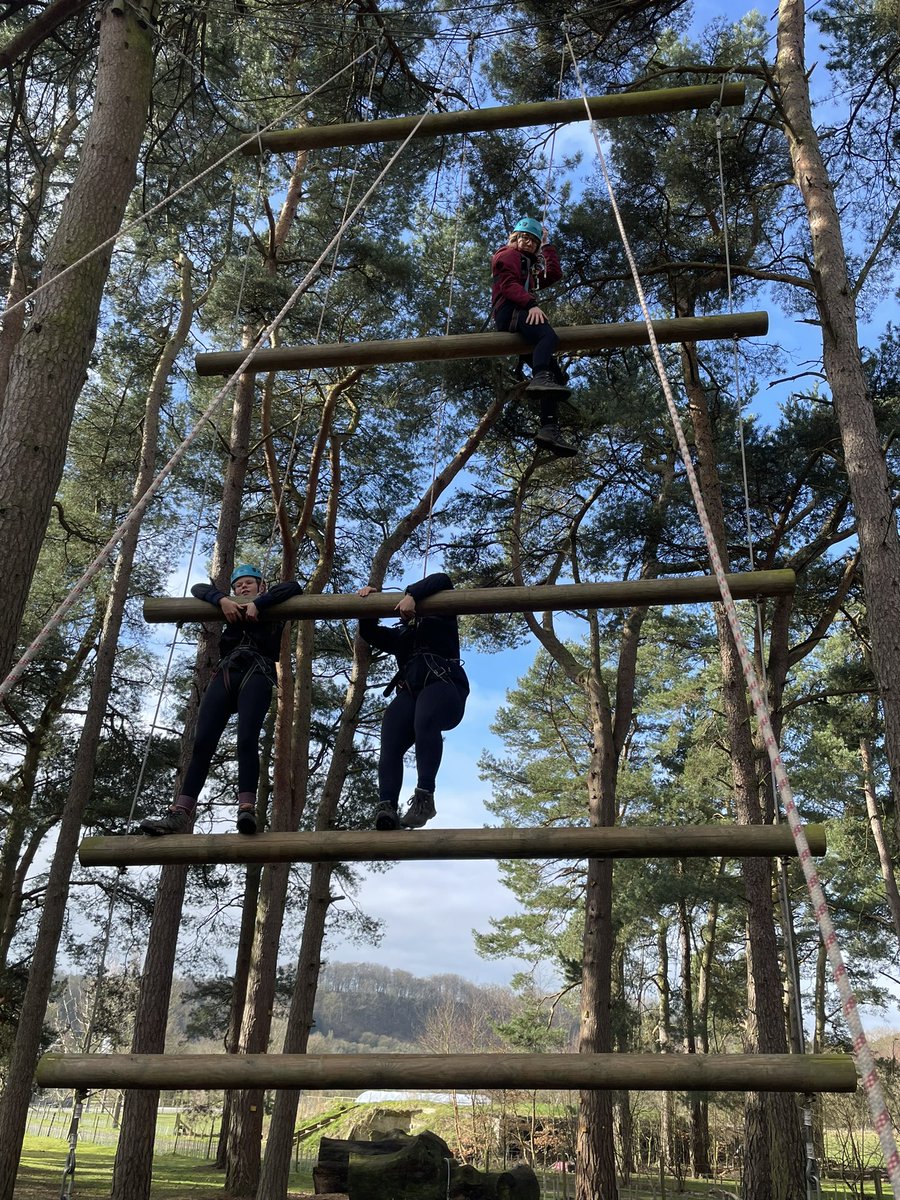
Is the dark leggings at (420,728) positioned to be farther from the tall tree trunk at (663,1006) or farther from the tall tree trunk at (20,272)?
the tall tree trunk at (663,1006)

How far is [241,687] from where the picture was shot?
11.9 feet

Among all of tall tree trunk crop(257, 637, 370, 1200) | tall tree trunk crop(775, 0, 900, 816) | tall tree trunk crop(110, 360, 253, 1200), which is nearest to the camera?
tall tree trunk crop(775, 0, 900, 816)

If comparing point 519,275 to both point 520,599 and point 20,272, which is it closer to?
point 520,599

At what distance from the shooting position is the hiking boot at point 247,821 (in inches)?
117

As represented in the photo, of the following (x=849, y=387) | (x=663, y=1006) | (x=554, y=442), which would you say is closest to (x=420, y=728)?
(x=554, y=442)

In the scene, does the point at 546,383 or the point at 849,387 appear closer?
the point at 546,383

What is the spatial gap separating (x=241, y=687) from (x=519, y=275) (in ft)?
8.09

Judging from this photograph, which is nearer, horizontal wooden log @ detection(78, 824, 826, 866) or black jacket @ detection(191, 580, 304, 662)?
horizontal wooden log @ detection(78, 824, 826, 866)

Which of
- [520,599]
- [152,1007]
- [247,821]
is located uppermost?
[520,599]

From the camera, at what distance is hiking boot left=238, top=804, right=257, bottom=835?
2.98 meters

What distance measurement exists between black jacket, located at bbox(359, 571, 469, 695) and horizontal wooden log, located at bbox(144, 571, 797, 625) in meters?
0.35

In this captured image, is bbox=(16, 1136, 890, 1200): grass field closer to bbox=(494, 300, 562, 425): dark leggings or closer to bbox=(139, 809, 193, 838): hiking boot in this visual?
bbox=(139, 809, 193, 838): hiking boot

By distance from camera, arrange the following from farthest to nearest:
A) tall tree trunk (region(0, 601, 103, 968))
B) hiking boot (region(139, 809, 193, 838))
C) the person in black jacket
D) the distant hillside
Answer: the distant hillside → tall tree trunk (region(0, 601, 103, 968)) → the person in black jacket → hiking boot (region(139, 809, 193, 838))

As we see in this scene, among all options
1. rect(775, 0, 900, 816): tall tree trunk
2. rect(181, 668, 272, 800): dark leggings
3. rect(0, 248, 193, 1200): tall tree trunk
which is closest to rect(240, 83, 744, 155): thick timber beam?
rect(775, 0, 900, 816): tall tree trunk
